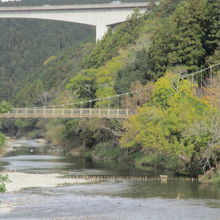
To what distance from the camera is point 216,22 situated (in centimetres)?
6216

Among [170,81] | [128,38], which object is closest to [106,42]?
[128,38]

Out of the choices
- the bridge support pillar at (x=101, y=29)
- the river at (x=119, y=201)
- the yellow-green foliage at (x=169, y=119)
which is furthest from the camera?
the bridge support pillar at (x=101, y=29)

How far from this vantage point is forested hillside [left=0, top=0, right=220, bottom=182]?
45.9 meters

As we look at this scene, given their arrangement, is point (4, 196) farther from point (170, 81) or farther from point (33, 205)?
point (170, 81)

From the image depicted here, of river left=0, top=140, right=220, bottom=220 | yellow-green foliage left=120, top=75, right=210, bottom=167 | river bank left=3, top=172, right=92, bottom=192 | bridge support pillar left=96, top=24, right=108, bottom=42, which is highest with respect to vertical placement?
bridge support pillar left=96, top=24, right=108, bottom=42

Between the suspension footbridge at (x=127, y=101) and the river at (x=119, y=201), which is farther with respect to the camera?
the suspension footbridge at (x=127, y=101)

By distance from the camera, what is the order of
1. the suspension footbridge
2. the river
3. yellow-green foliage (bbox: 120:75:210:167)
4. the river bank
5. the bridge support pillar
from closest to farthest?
the river < the river bank < yellow-green foliage (bbox: 120:75:210:167) < the suspension footbridge < the bridge support pillar

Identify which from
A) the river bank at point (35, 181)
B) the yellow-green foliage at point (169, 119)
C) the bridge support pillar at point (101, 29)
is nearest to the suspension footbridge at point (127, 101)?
the yellow-green foliage at point (169, 119)

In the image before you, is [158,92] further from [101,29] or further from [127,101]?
[101,29]

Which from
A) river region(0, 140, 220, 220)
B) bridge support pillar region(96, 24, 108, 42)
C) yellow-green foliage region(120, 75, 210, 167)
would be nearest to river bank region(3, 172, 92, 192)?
river region(0, 140, 220, 220)

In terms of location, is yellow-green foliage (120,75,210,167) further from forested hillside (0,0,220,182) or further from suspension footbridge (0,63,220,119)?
suspension footbridge (0,63,220,119)

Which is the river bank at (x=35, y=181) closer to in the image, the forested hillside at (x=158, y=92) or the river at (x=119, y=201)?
the river at (x=119, y=201)

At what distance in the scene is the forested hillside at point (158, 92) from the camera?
45.9m

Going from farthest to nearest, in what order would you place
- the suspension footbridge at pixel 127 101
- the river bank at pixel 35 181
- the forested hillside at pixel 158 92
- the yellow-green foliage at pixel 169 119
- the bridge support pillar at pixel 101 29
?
1. the bridge support pillar at pixel 101 29
2. the suspension footbridge at pixel 127 101
3. the forested hillside at pixel 158 92
4. the yellow-green foliage at pixel 169 119
5. the river bank at pixel 35 181
